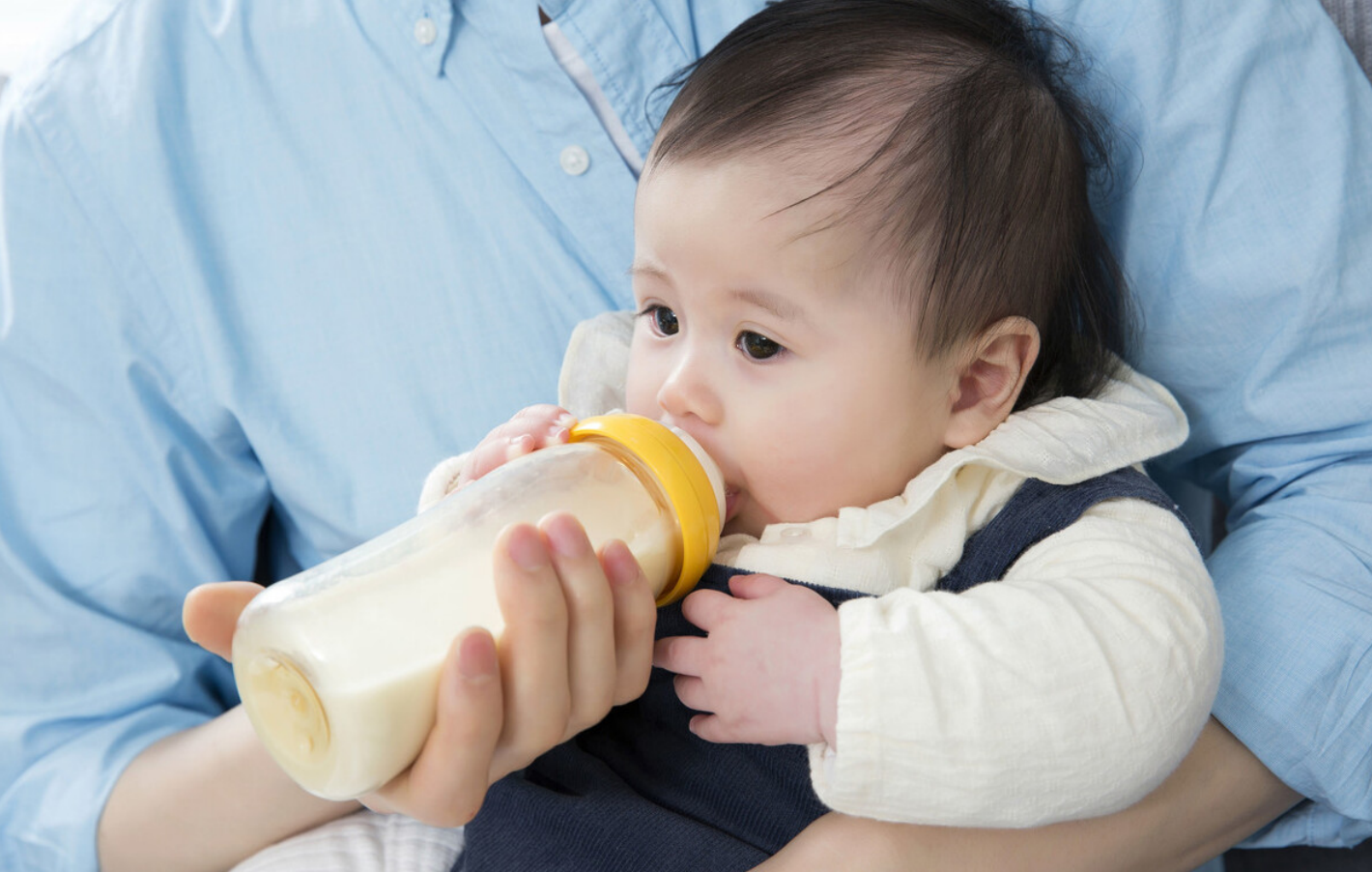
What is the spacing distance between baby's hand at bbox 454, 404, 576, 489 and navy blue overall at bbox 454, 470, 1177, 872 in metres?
0.18

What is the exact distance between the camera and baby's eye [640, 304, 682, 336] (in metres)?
0.93

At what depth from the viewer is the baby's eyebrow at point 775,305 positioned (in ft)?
2.77

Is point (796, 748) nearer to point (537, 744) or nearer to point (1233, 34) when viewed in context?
point (537, 744)

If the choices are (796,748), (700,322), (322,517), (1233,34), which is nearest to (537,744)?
(796,748)

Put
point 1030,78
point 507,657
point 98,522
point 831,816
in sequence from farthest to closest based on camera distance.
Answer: point 98,522 < point 1030,78 < point 831,816 < point 507,657

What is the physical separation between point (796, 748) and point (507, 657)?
0.94ft

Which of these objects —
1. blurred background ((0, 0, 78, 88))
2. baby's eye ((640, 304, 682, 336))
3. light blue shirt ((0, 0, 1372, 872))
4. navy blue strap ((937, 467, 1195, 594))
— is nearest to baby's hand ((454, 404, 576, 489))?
baby's eye ((640, 304, 682, 336))

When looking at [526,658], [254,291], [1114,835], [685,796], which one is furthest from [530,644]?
[254,291]

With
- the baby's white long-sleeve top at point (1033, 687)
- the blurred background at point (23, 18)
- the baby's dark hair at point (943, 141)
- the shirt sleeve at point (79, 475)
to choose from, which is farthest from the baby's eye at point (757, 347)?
the blurred background at point (23, 18)

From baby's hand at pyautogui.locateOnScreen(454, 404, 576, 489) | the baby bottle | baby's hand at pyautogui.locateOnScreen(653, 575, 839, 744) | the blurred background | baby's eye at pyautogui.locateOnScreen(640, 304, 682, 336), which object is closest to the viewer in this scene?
the baby bottle

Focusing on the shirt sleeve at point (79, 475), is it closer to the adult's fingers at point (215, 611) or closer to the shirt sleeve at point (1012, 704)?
the adult's fingers at point (215, 611)

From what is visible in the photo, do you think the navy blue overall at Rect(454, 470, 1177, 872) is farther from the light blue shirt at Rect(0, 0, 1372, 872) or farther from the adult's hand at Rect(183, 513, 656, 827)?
the light blue shirt at Rect(0, 0, 1372, 872)

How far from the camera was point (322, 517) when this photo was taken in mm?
1185

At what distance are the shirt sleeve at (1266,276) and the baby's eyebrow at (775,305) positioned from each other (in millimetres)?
394
